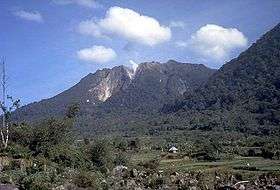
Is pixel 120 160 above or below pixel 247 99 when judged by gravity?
below

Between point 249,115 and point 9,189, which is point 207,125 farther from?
point 9,189

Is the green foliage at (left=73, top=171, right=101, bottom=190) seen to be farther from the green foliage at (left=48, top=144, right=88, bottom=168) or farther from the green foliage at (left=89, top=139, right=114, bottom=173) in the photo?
the green foliage at (left=89, top=139, right=114, bottom=173)

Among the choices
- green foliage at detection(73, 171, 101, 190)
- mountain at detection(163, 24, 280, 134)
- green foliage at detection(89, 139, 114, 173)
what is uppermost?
mountain at detection(163, 24, 280, 134)

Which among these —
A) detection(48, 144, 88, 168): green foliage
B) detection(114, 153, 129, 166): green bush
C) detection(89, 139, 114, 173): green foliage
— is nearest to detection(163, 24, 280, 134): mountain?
detection(114, 153, 129, 166): green bush

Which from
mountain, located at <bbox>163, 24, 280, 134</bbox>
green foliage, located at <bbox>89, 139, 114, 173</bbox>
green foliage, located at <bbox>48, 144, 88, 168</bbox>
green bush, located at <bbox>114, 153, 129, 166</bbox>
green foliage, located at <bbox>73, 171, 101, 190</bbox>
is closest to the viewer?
green foliage, located at <bbox>73, 171, 101, 190</bbox>

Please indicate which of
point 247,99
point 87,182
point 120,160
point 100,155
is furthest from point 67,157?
point 247,99

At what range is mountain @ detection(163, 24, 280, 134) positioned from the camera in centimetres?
13329

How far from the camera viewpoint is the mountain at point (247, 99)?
133 m

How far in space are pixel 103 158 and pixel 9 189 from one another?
1935 centimetres

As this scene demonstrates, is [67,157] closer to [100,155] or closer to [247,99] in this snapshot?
[100,155]

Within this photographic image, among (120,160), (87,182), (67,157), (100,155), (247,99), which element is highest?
(247,99)

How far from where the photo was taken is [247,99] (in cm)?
16400

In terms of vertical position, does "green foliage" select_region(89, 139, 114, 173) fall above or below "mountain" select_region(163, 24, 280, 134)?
below

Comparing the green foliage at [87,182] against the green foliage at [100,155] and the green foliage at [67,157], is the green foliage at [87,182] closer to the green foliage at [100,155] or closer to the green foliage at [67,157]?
the green foliage at [67,157]
